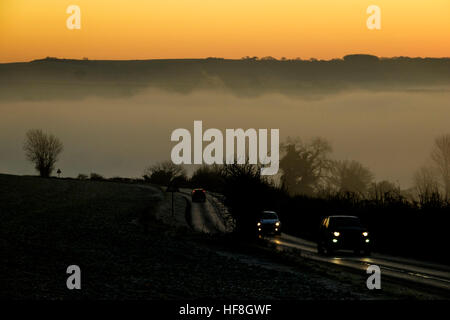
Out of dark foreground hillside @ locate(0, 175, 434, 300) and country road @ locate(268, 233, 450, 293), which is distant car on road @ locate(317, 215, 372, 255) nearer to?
country road @ locate(268, 233, 450, 293)

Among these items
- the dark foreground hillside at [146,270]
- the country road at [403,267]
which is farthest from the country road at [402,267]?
the dark foreground hillside at [146,270]

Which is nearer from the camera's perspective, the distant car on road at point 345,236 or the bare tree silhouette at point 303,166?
the distant car on road at point 345,236

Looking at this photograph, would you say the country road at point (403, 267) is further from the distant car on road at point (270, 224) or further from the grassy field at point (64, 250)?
the distant car on road at point (270, 224)

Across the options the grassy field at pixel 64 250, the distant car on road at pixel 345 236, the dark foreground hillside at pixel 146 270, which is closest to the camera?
the dark foreground hillside at pixel 146 270

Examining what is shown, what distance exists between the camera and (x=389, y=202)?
47125mm

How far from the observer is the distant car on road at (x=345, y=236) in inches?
1407

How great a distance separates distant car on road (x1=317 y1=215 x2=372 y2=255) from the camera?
35.8 metres

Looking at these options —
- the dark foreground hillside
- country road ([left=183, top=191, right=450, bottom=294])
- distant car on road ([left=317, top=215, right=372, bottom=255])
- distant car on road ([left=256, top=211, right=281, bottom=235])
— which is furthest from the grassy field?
distant car on road ([left=256, top=211, right=281, bottom=235])

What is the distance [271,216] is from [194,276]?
34579 millimetres

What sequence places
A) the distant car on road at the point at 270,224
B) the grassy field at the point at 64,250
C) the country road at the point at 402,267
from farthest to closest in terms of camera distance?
the distant car on road at the point at 270,224 < the country road at the point at 402,267 < the grassy field at the point at 64,250

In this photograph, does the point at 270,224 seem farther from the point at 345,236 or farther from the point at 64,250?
the point at 64,250

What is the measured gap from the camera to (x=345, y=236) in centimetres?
3578
